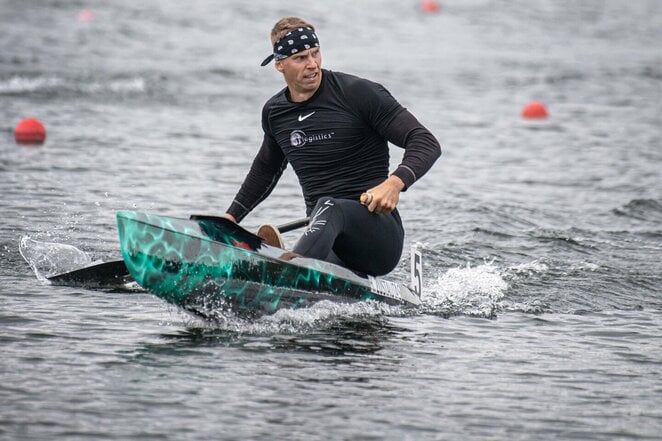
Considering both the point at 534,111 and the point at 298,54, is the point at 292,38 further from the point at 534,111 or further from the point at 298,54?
the point at 534,111

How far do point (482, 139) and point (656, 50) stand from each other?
1478 centimetres

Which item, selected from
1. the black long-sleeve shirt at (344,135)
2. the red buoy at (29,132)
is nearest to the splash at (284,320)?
the black long-sleeve shirt at (344,135)

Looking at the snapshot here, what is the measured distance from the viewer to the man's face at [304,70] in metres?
6.74

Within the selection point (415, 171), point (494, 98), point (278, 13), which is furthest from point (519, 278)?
point (278, 13)

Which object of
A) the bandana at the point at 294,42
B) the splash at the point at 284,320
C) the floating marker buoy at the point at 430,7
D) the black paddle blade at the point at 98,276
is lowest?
the splash at the point at 284,320

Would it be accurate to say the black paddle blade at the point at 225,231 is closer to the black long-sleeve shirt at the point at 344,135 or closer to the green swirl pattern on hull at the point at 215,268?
the green swirl pattern on hull at the point at 215,268

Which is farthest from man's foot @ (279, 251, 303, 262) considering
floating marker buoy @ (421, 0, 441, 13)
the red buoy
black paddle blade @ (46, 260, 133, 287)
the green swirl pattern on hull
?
floating marker buoy @ (421, 0, 441, 13)

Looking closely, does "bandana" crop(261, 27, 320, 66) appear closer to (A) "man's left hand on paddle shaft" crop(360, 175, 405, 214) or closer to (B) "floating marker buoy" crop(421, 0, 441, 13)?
(A) "man's left hand on paddle shaft" crop(360, 175, 405, 214)

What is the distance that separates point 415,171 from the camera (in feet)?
21.6

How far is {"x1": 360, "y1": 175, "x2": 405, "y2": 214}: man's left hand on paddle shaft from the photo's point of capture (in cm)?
637

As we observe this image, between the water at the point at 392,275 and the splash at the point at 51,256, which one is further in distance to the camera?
the splash at the point at 51,256

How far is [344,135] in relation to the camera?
6844 millimetres

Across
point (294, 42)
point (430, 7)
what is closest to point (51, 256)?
point (294, 42)

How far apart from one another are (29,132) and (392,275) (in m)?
7.55
